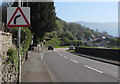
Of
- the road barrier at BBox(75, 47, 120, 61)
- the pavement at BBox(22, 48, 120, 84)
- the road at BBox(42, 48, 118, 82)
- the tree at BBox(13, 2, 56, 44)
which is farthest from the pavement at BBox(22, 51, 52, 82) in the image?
the tree at BBox(13, 2, 56, 44)

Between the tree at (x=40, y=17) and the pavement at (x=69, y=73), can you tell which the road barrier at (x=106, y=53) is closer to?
the pavement at (x=69, y=73)

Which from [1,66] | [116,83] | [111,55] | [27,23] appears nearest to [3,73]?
[1,66]

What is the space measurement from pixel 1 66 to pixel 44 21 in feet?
126

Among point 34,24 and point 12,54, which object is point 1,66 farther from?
point 34,24

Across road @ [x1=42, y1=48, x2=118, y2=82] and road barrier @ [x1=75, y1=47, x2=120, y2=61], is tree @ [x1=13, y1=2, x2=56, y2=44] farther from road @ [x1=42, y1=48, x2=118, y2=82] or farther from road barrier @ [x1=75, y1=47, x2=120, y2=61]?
road @ [x1=42, y1=48, x2=118, y2=82]

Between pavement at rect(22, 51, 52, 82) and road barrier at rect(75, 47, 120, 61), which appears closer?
pavement at rect(22, 51, 52, 82)

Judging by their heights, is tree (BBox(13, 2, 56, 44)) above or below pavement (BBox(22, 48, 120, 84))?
above

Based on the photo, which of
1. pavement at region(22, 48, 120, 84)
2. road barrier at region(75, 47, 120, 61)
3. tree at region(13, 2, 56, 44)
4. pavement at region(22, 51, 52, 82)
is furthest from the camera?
tree at region(13, 2, 56, 44)

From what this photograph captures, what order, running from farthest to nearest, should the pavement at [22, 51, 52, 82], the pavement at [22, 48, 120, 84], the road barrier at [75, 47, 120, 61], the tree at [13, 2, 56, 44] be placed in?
the tree at [13, 2, 56, 44], the road barrier at [75, 47, 120, 61], the pavement at [22, 48, 120, 84], the pavement at [22, 51, 52, 82]

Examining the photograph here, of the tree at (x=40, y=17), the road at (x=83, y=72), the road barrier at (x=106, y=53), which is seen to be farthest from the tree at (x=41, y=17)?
the road at (x=83, y=72)

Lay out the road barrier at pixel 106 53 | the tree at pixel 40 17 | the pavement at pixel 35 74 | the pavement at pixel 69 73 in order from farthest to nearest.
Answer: the tree at pixel 40 17, the road barrier at pixel 106 53, the pavement at pixel 69 73, the pavement at pixel 35 74

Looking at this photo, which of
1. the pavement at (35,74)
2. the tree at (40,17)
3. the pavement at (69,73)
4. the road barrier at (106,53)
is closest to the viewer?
the pavement at (35,74)

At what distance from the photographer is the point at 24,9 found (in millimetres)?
8453

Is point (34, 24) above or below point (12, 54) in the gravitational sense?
above
